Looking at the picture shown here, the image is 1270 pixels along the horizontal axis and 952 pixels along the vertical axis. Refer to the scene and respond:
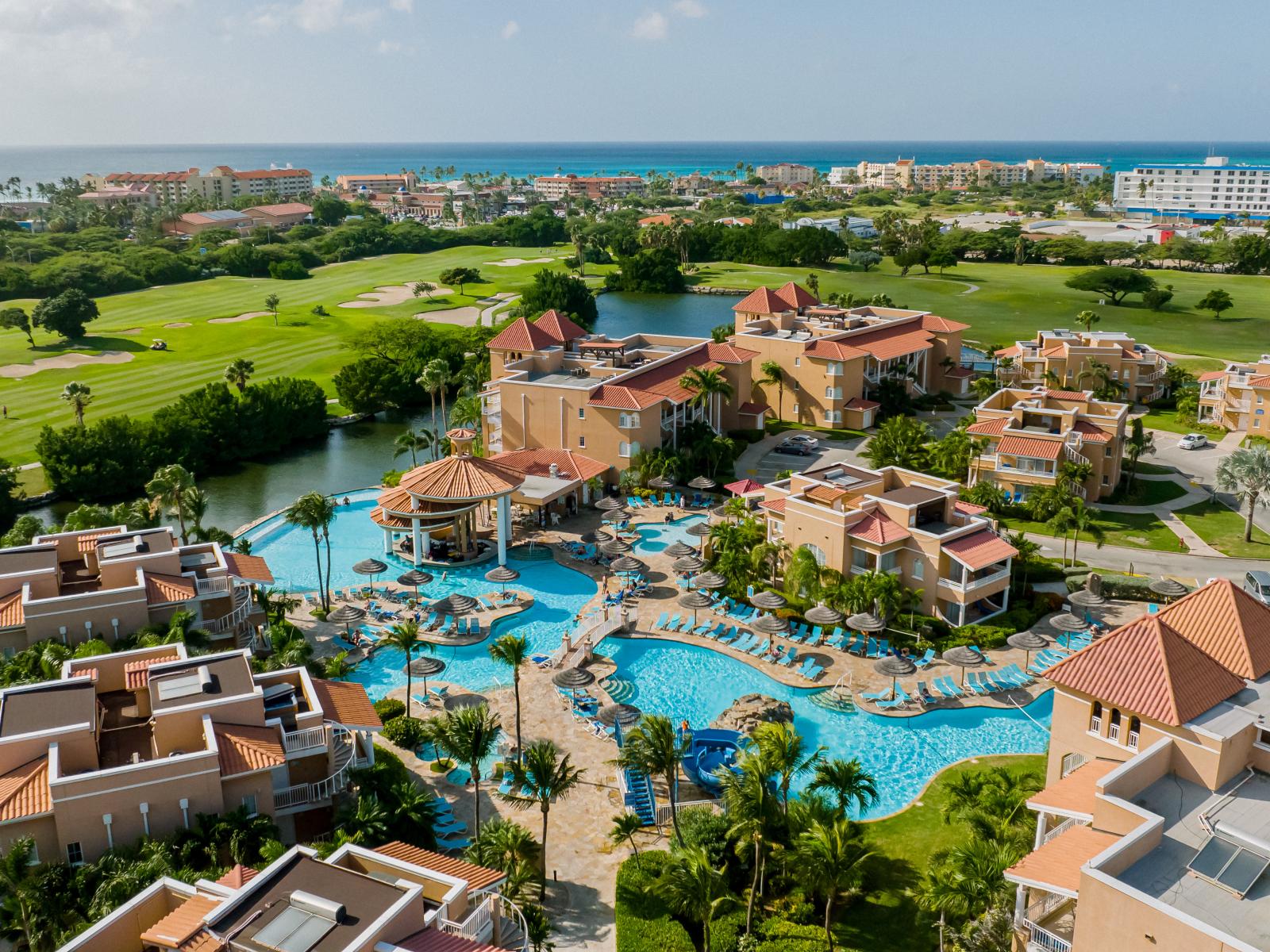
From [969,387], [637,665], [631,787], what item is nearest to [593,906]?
[631,787]

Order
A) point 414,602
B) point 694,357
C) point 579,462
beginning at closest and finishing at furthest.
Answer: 1. point 414,602
2. point 579,462
3. point 694,357

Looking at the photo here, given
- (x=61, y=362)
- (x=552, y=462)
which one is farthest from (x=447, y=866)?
(x=61, y=362)

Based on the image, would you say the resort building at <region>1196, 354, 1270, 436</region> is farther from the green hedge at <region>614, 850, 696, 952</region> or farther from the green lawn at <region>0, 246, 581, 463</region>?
the green lawn at <region>0, 246, 581, 463</region>

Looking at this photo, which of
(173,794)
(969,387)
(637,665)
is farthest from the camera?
(969,387)

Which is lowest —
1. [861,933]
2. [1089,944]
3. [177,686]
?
[861,933]

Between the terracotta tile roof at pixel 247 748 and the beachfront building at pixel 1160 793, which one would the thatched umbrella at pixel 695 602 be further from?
the terracotta tile roof at pixel 247 748

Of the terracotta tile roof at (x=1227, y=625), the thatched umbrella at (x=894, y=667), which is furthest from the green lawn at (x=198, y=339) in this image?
the terracotta tile roof at (x=1227, y=625)

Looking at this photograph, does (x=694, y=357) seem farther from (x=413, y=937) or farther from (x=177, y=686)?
(x=413, y=937)
